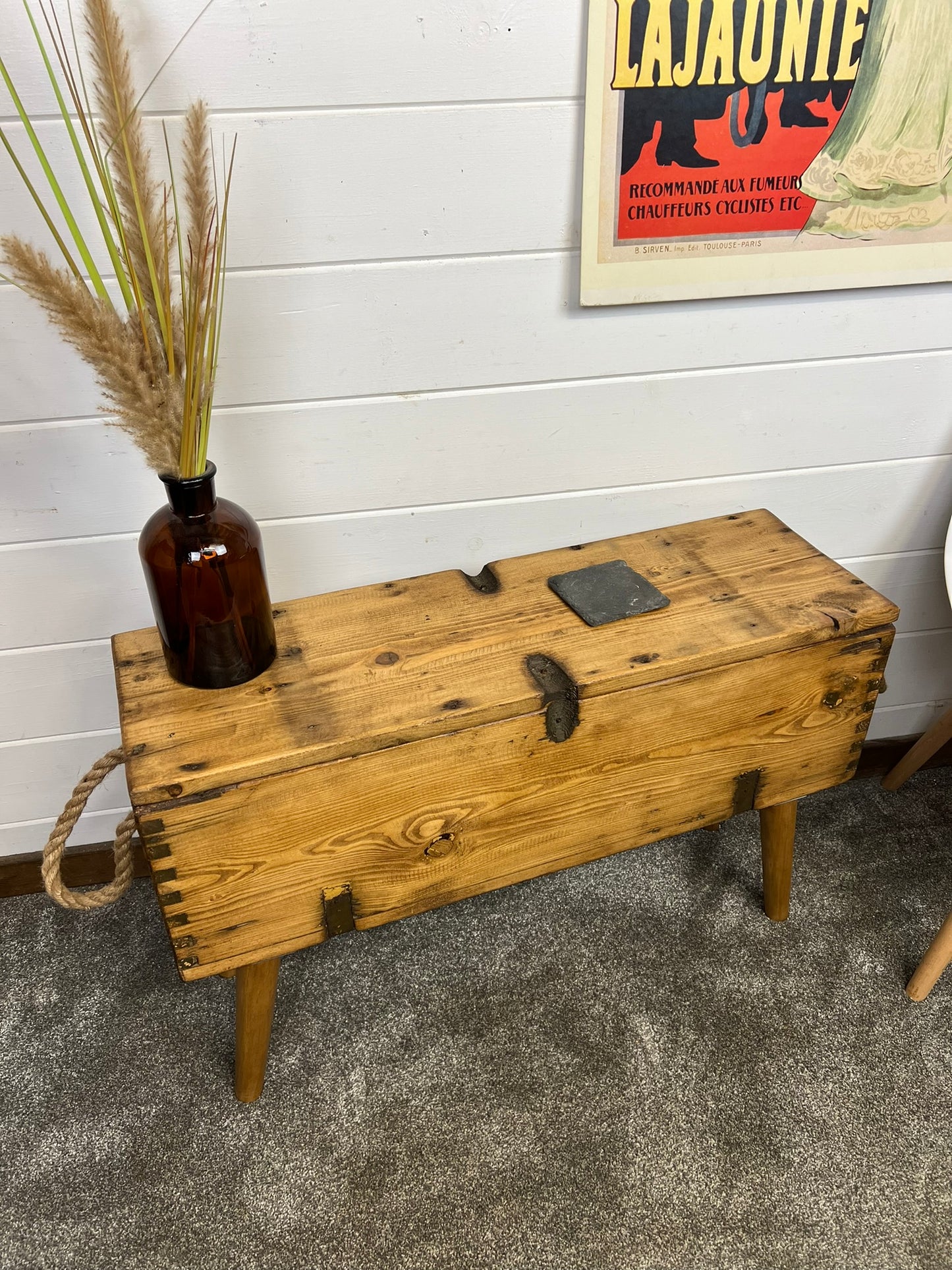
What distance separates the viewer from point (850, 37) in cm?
108

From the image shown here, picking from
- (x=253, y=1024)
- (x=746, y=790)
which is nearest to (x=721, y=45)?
(x=746, y=790)

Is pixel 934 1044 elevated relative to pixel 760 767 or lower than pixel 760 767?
lower

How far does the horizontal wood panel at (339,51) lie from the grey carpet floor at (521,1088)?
1.17 metres

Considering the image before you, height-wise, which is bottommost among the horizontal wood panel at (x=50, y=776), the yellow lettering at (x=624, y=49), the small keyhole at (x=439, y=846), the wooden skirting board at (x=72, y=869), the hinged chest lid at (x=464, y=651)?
the wooden skirting board at (x=72, y=869)

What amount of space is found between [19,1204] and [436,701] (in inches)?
32.4

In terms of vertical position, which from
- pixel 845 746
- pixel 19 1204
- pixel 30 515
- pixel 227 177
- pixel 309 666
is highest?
pixel 227 177

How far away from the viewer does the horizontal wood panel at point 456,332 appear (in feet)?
3.61

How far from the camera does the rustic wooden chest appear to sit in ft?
3.25

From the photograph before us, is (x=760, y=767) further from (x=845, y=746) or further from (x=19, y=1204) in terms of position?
(x=19, y=1204)

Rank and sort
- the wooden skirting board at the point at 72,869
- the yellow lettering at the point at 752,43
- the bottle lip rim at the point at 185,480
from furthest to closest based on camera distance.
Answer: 1. the wooden skirting board at the point at 72,869
2. the yellow lettering at the point at 752,43
3. the bottle lip rim at the point at 185,480

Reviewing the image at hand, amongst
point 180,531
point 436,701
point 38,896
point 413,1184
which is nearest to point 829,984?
point 413,1184

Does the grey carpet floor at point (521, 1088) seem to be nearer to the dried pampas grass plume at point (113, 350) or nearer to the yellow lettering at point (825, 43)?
the dried pampas grass plume at point (113, 350)

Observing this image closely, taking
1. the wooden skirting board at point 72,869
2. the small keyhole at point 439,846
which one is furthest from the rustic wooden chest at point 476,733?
the wooden skirting board at point 72,869

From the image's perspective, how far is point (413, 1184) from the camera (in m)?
1.13
